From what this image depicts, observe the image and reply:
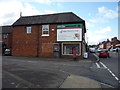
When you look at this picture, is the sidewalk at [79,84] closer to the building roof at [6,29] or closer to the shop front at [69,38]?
the shop front at [69,38]

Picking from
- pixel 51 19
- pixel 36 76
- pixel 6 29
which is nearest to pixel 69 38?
pixel 51 19

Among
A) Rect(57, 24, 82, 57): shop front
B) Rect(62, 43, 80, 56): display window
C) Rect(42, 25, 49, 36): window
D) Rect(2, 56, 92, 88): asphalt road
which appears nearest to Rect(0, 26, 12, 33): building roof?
Rect(42, 25, 49, 36): window

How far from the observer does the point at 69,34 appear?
25406 mm

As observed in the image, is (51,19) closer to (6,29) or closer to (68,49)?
(68,49)

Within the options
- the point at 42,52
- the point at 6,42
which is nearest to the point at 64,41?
the point at 42,52

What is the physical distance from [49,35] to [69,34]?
3449mm

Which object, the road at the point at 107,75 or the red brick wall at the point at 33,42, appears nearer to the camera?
the road at the point at 107,75

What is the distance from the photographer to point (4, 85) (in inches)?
282

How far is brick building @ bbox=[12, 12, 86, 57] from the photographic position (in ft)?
82.8

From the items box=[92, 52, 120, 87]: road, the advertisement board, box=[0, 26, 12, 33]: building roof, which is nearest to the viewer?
box=[92, 52, 120, 87]: road

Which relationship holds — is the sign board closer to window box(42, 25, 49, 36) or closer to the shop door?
the shop door

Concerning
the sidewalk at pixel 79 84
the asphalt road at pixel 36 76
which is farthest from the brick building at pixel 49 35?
the sidewalk at pixel 79 84

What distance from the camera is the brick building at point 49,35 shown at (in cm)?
2525

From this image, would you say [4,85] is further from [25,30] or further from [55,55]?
[25,30]
